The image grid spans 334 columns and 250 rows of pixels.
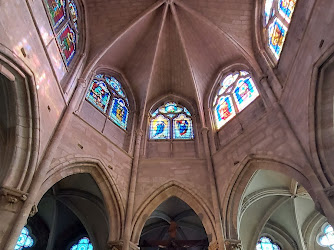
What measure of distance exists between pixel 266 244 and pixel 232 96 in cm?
549

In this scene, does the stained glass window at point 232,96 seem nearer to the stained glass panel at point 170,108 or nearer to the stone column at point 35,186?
the stained glass panel at point 170,108

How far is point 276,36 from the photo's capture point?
31.4 feet

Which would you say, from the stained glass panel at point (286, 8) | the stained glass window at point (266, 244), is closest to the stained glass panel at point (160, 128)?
the stained glass window at point (266, 244)

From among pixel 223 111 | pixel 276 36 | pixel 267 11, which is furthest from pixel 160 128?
pixel 267 11

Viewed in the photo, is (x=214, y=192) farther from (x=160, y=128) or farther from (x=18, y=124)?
(x=18, y=124)

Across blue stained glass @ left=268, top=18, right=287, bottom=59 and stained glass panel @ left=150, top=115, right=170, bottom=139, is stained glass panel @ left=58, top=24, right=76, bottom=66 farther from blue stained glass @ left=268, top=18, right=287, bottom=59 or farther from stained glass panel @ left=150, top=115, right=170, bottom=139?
blue stained glass @ left=268, top=18, right=287, bottom=59

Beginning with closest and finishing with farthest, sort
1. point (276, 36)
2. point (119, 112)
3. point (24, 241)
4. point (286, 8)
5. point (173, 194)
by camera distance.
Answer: point (173, 194), point (286, 8), point (276, 36), point (24, 241), point (119, 112)

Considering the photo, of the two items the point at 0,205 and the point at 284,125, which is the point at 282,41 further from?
the point at 0,205

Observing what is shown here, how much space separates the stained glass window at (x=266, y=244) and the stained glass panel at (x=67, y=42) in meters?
9.10

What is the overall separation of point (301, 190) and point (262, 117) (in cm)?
311

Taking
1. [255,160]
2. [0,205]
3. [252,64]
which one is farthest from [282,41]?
[0,205]

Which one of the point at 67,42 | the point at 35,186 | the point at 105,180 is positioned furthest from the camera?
the point at 67,42

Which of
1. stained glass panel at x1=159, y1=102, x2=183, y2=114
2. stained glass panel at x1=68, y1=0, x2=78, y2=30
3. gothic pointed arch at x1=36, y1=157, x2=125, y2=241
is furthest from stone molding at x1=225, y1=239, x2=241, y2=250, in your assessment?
stained glass panel at x1=68, y1=0, x2=78, y2=30

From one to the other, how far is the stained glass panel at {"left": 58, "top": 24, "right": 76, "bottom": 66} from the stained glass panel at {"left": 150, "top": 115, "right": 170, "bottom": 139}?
391cm
